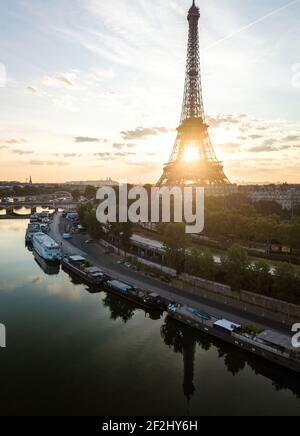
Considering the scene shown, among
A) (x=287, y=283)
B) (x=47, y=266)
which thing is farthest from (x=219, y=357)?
(x=47, y=266)

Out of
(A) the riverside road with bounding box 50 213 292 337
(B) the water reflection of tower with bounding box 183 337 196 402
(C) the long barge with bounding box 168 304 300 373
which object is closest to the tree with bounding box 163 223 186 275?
(A) the riverside road with bounding box 50 213 292 337

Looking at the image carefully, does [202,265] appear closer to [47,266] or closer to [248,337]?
[248,337]

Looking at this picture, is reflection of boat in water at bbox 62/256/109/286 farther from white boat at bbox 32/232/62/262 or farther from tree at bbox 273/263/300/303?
tree at bbox 273/263/300/303

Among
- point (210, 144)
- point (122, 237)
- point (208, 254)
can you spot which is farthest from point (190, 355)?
point (210, 144)

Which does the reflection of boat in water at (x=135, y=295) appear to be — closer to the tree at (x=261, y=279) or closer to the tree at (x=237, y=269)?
the tree at (x=237, y=269)

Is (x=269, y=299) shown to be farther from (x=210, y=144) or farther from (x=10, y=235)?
(x=210, y=144)
